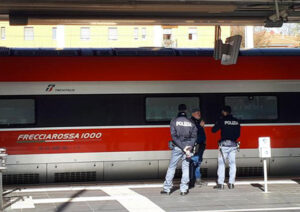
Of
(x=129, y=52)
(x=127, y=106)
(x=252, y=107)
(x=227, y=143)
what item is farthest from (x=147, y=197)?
(x=252, y=107)

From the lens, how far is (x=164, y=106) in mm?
12422

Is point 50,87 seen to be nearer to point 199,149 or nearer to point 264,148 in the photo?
point 199,149

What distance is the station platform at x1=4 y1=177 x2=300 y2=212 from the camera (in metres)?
9.18

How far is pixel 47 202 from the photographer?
983 cm

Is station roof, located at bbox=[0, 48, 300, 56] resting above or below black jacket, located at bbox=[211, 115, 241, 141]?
above

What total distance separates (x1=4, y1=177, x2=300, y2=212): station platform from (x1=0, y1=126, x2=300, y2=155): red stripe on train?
0.81m

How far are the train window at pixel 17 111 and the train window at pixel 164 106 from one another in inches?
107

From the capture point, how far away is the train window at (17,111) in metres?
11.8

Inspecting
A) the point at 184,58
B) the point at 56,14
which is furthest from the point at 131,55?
the point at 56,14

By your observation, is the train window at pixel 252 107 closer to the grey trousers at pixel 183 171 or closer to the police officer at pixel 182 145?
the police officer at pixel 182 145

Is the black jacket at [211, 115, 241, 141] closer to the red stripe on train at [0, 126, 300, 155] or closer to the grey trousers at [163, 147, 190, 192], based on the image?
the grey trousers at [163, 147, 190, 192]

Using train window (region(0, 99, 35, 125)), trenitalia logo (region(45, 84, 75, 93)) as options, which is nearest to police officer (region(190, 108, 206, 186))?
trenitalia logo (region(45, 84, 75, 93))

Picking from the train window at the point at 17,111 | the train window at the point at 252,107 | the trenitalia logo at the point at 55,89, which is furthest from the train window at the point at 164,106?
the train window at the point at 17,111

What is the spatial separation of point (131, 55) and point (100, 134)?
204 cm
